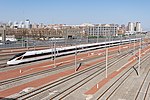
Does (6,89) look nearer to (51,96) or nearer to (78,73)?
(51,96)

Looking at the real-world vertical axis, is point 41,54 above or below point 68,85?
above

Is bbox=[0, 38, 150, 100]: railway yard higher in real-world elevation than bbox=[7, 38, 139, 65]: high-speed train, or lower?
lower

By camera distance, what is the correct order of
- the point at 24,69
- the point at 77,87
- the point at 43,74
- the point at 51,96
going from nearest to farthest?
the point at 51,96 < the point at 77,87 < the point at 43,74 < the point at 24,69

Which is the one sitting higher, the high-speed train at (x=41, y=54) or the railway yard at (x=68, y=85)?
the high-speed train at (x=41, y=54)

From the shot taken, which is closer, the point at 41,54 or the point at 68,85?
the point at 68,85

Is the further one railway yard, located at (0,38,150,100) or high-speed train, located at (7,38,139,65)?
high-speed train, located at (7,38,139,65)

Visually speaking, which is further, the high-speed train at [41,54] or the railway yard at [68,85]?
the high-speed train at [41,54]

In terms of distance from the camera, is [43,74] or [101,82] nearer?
[101,82]

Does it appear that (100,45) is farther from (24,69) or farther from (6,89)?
(6,89)

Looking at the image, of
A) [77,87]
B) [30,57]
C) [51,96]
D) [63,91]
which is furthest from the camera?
[30,57]

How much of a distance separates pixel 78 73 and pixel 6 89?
499 inches

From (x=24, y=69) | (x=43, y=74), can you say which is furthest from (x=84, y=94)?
(x=24, y=69)

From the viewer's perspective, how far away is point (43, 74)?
3362cm

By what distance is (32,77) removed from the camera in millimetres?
31188
